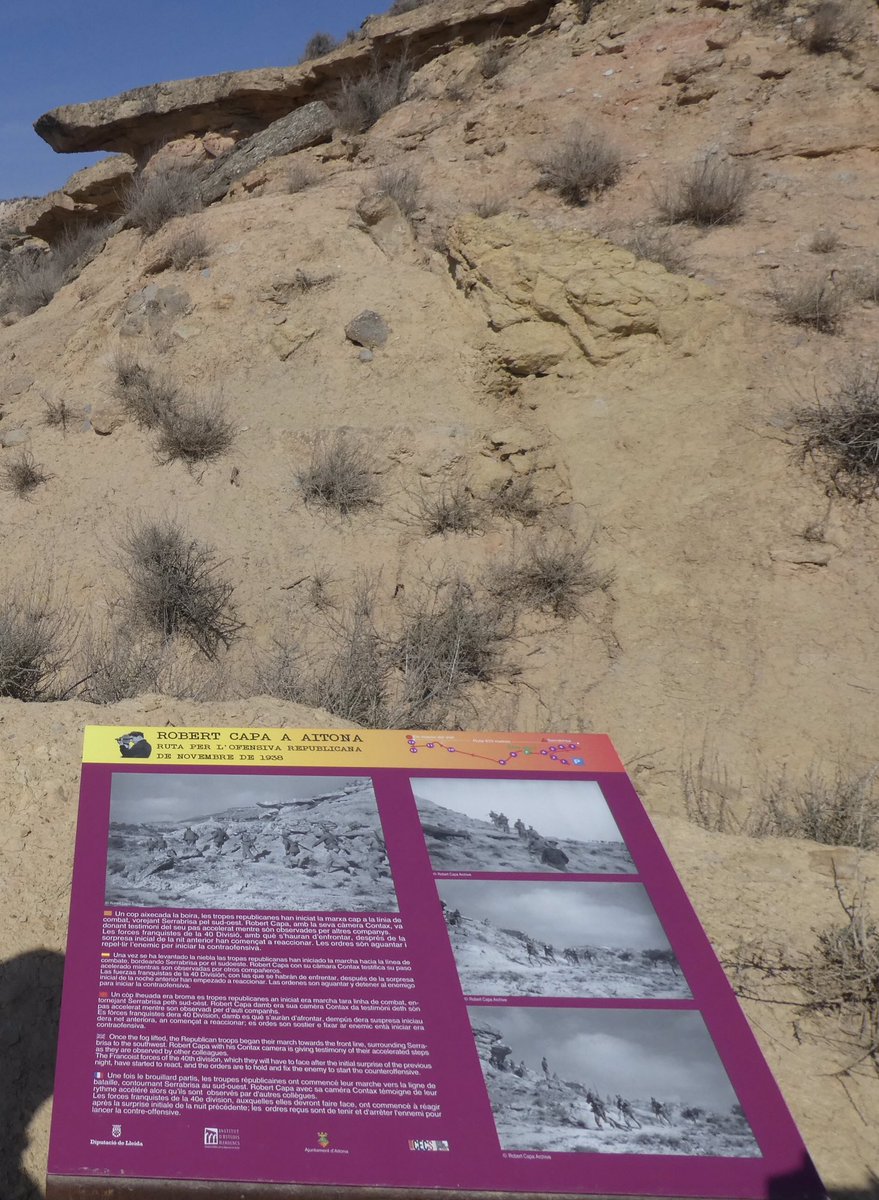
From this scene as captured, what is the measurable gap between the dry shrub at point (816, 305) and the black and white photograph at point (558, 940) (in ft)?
18.0

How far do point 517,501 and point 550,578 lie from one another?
30.4 inches

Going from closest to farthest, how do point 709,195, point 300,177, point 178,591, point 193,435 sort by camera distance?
point 178,591 < point 193,435 < point 709,195 < point 300,177

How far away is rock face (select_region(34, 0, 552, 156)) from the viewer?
10070mm

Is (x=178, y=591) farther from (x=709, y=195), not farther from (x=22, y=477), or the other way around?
(x=709, y=195)

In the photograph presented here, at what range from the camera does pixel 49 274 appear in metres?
10.8

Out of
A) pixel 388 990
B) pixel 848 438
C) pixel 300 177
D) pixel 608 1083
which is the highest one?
pixel 300 177

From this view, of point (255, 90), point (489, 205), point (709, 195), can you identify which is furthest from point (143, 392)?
point (255, 90)

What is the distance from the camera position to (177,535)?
20.2 ft

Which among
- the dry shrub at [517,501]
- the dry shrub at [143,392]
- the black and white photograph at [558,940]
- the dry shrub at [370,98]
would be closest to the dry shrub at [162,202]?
the dry shrub at [370,98]

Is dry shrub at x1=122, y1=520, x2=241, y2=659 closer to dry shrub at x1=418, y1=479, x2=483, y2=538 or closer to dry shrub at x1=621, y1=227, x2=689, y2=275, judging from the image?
dry shrub at x1=418, y1=479, x2=483, y2=538

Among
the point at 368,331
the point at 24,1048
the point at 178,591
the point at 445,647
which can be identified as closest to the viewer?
the point at 24,1048

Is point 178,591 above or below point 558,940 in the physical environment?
below

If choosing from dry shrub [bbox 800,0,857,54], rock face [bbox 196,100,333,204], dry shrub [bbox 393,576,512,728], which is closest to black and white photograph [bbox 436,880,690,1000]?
dry shrub [bbox 393,576,512,728]

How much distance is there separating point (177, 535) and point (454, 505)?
195 centimetres
